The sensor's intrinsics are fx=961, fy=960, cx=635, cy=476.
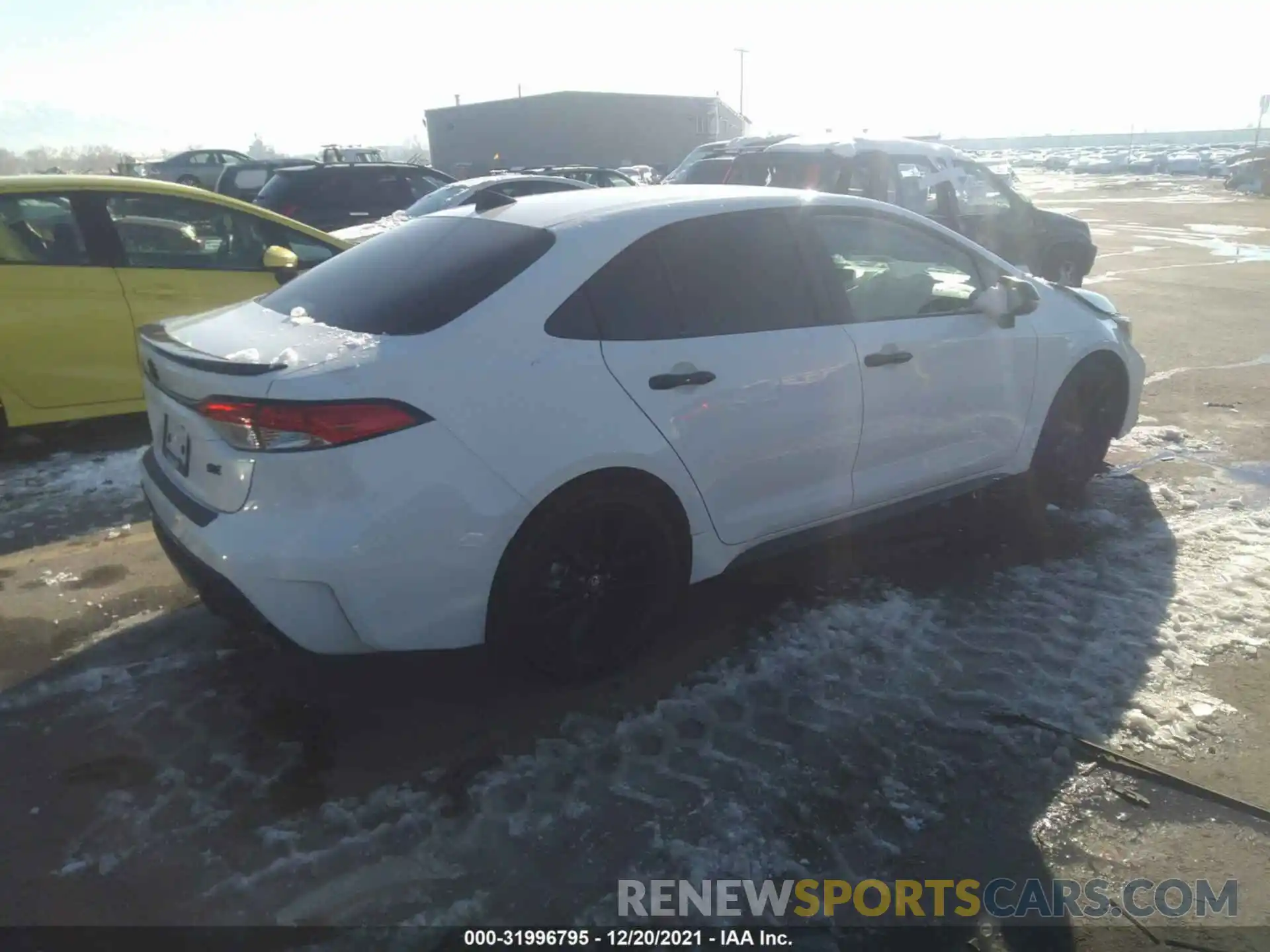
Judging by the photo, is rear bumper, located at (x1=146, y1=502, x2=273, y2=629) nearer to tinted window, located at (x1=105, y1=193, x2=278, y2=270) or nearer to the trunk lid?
the trunk lid

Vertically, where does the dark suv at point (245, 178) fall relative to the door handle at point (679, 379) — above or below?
above

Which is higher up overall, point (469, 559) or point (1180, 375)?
point (469, 559)

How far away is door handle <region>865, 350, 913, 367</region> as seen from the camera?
379 centimetres

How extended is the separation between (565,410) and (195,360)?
1.16 m

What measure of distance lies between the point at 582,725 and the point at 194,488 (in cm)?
145

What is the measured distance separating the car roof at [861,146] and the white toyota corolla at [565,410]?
15.5ft

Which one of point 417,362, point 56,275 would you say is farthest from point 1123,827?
point 56,275

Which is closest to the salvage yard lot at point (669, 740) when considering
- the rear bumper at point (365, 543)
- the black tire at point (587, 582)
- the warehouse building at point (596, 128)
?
the black tire at point (587, 582)

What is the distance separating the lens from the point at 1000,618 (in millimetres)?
3834

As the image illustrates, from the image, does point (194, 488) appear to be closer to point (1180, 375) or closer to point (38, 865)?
point (38, 865)

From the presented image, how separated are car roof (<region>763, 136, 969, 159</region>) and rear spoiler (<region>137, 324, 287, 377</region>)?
6722 mm

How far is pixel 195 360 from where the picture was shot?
2996 millimetres

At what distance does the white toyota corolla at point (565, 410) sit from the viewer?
9.02ft

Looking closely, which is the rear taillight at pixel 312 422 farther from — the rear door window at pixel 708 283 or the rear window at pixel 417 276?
the rear door window at pixel 708 283
